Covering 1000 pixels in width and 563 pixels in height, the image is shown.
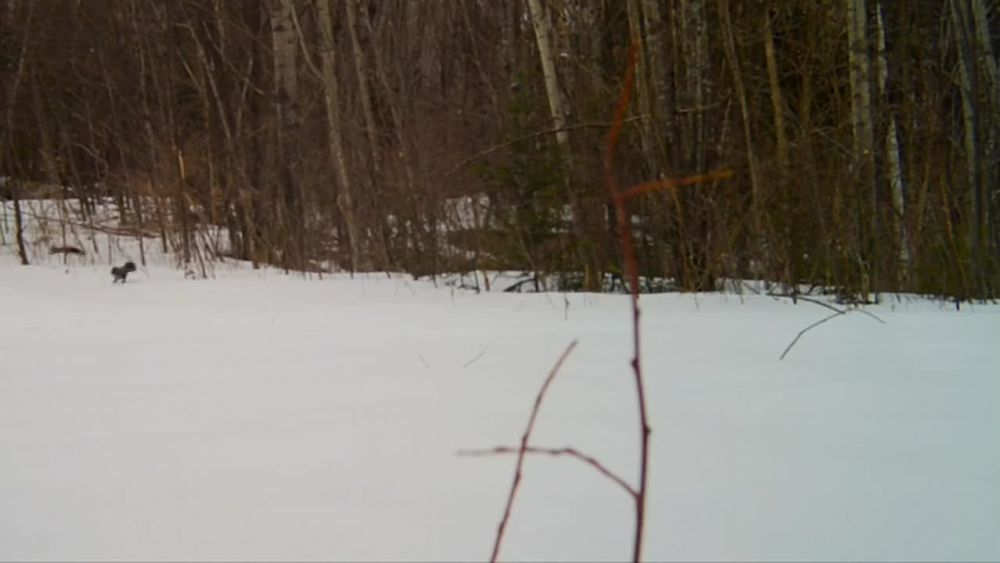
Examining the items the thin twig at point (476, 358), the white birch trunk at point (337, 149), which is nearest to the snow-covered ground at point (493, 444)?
the thin twig at point (476, 358)

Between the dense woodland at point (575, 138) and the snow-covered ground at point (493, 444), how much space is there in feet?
8.01

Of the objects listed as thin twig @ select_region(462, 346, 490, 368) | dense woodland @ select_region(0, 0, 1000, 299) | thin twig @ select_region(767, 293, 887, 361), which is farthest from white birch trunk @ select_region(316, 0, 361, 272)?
thin twig @ select_region(462, 346, 490, 368)

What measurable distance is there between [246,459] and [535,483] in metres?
0.49

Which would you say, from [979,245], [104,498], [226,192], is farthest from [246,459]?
[226,192]

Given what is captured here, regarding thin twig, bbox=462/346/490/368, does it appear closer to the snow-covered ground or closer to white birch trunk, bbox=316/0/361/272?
the snow-covered ground

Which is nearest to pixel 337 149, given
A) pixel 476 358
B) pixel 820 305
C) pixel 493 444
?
pixel 820 305

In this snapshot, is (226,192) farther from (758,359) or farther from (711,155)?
(758,359)

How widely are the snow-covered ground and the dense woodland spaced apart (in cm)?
244

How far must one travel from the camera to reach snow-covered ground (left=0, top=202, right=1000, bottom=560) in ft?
3.54

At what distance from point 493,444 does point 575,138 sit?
5102mm

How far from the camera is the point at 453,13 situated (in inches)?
623

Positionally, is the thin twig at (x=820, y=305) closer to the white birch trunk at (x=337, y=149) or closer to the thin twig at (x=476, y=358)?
the thin twig at (x=476, y=358)

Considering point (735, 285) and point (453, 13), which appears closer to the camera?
point (735, 285)

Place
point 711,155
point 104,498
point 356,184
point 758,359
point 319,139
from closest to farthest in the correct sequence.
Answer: point 104,498
point 758,359
point 711,155
point 356,184
point 319,139
